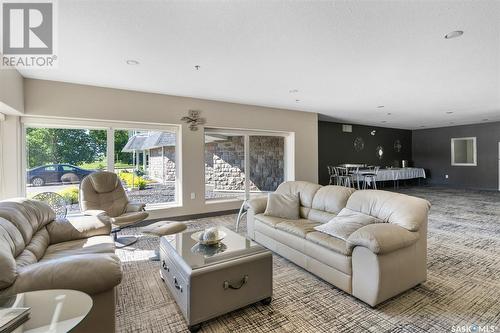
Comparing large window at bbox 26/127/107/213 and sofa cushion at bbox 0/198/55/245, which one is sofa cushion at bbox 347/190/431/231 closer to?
sofa cushion at bbox 0/198/55/245

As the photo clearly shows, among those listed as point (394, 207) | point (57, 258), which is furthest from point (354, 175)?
point (57, 258)

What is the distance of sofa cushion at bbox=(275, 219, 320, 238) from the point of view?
8.75ft

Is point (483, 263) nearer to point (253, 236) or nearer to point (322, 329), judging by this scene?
point (322, 329)

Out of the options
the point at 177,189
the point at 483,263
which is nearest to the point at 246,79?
the point at 177,189

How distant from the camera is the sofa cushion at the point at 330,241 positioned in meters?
2.16

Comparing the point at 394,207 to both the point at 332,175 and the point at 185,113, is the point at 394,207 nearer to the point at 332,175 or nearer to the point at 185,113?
the point at 185,113

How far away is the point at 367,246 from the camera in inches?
75.6

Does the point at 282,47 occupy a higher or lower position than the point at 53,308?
higher

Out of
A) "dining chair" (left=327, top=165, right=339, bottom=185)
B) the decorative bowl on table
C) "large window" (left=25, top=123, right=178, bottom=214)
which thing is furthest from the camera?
"dining chair" (left=327, top=165, right=339, bottom=185)

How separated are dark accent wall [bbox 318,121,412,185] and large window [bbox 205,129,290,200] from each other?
244cm

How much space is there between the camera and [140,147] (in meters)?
4.76

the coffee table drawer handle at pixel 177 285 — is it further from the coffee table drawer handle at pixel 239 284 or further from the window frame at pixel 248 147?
the window frame at pixel 248 147

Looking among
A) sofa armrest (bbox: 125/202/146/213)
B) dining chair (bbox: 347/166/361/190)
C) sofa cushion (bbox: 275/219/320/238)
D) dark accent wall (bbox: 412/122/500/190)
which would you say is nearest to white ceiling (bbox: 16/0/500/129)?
sofa armrest (bbox: 125/202/146/213)

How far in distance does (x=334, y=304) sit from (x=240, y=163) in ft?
13.6
